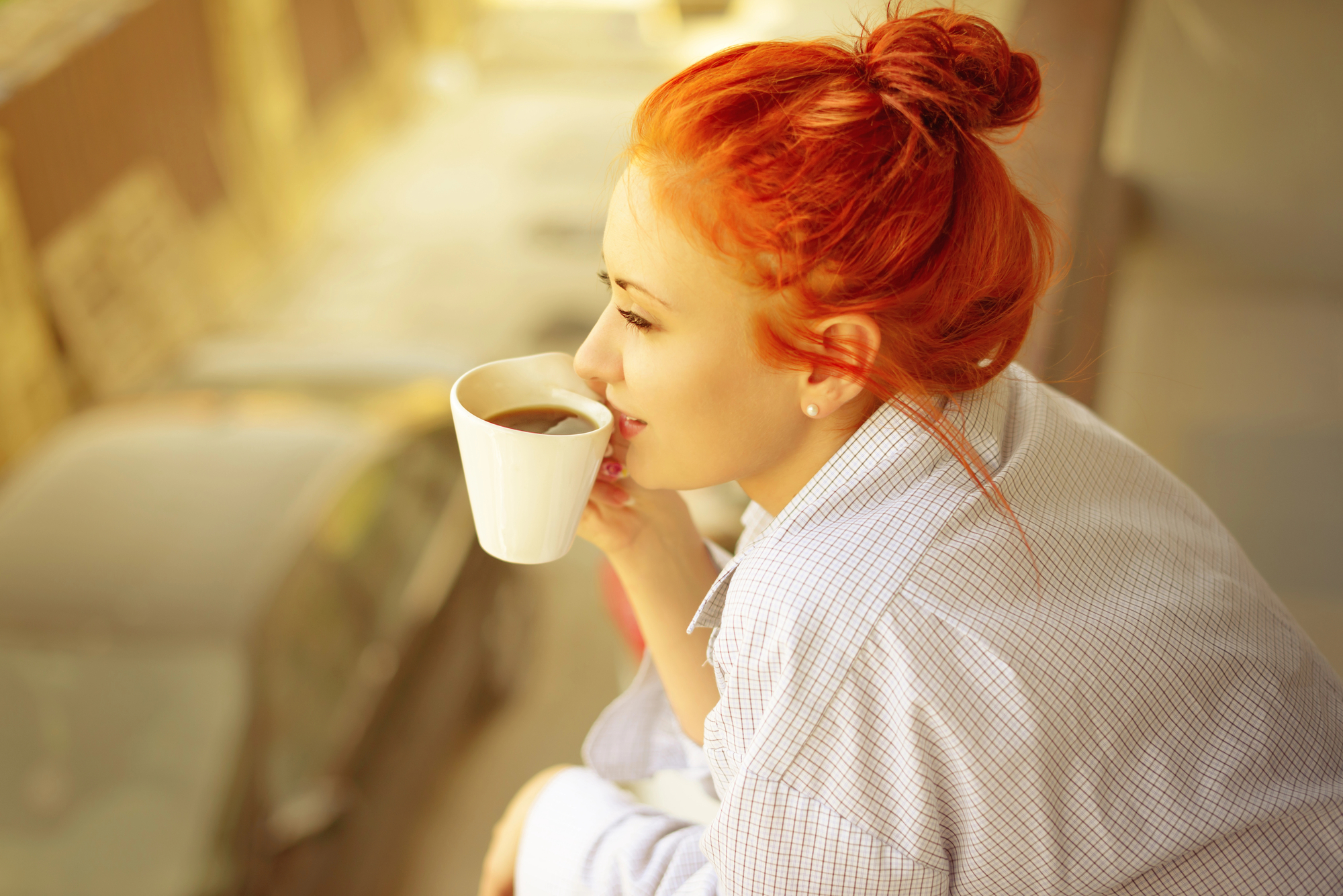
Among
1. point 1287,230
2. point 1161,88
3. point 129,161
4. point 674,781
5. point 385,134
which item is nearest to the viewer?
point 674,781

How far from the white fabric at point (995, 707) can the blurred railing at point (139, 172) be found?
9.09 ft

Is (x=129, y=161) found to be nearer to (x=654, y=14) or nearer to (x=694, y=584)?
(x=694, y=584)

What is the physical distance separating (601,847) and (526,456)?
409mm

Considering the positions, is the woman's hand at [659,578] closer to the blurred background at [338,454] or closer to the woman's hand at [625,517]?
the woman's hand at [625,517]

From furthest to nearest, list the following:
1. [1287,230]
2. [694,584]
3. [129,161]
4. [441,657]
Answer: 1. [129,161]
2. [441,657]
3. [1287,230]
4. [694,584]

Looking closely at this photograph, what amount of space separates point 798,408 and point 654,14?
21.6ft

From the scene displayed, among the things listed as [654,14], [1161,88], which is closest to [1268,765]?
[1161,88]

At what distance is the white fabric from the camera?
68 centimetres

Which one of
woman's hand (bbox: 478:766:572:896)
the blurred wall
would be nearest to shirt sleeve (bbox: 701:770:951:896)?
A: woman's hand (bbox: 478:766:572:896)

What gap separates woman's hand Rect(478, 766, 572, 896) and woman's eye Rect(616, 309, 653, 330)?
0.53 meters

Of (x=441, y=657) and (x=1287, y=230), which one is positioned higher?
(x=1287, y=230)

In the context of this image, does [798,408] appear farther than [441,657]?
No

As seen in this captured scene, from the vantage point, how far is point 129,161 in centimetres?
351

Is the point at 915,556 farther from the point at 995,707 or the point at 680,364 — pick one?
the point at 680,364
